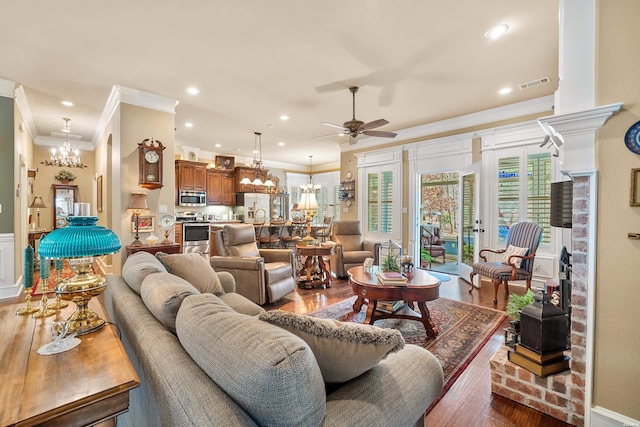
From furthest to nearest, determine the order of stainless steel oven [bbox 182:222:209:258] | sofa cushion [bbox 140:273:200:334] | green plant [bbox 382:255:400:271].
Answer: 1. stainless steel oven [bbox 182:222:209:258]
2. green plant [bbox 382:255:400:271]
3. sofa cushion [bbox 140:273:200:334]

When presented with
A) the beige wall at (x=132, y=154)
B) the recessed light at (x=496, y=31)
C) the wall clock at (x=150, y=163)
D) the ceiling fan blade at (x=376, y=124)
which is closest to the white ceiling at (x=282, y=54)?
the recessed light at (x=496, y=31)

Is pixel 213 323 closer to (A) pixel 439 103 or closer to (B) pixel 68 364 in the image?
(B) pixel 68 364

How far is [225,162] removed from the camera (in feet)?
27.4

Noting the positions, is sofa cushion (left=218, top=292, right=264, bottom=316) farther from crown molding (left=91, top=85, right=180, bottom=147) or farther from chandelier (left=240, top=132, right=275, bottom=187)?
chandelier (left=240, top=132, right=275, bottom=187)

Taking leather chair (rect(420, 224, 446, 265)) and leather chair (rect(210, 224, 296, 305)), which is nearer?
leather chair (rect(210, 224, 296, 305))

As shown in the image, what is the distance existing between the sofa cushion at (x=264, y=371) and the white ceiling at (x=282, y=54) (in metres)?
2.50

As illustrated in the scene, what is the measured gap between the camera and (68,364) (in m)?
1.00

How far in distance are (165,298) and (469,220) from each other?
4.95m

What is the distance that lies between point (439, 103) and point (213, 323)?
4616mm

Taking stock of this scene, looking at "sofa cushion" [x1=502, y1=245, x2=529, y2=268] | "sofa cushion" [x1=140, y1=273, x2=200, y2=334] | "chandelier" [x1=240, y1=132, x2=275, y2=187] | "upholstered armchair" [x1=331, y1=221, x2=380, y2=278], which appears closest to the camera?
"sofa cushion" [x1=140, y1=273, x2=200, y2=334]

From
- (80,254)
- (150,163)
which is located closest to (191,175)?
(150,163)

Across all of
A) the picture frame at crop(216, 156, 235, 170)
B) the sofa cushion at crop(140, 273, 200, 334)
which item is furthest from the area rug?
the picture frame at crop(216, 156, 235, 170)

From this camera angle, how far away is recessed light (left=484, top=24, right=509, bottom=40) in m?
2.59

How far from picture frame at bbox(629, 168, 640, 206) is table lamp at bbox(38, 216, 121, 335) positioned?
97.0 inches
